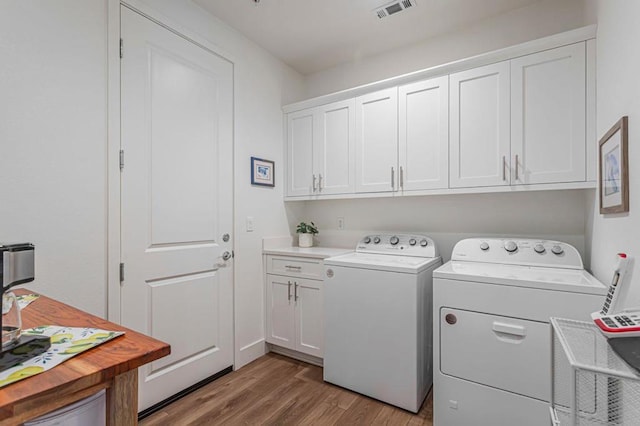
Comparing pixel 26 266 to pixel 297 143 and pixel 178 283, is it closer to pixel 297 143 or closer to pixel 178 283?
pixel 178 283

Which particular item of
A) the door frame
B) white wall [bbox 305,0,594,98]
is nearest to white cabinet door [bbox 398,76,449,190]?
white wall [bbox 305,0,594,98]

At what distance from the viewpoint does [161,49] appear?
1946mm

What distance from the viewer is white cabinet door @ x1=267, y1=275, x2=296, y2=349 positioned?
2.57 m

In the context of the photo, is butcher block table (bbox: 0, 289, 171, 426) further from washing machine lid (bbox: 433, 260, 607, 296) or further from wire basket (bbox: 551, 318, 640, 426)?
washing machine lid (bbox: 433, 260, 607, 296)

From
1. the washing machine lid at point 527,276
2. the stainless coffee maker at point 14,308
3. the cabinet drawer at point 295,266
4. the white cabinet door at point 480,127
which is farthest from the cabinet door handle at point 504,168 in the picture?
the stainless coffee maker at point 14,308

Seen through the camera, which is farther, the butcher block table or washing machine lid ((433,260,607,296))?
washing machine lid ((433,260,607,296))

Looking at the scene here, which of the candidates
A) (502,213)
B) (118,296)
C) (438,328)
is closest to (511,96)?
(502,213)

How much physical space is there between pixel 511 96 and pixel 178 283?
245 centimetres

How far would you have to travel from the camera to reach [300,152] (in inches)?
112

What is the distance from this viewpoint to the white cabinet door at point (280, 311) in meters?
2.57

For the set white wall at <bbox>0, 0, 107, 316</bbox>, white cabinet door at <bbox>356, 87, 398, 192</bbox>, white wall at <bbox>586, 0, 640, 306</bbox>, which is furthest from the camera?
white cabinet door at <bbox>356, 87, 398, 192</bbox>

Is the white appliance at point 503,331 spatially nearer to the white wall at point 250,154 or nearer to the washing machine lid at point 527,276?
the washing machine lid at point 527,276

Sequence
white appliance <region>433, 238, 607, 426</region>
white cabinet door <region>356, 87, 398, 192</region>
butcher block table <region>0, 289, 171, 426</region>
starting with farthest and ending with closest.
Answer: white cabinet door <region>356, 87, 398, 192</region>
white appliance <region>433, 238, 607, 426</region>
butcher block table <region>0, 289, 171, 426</region>

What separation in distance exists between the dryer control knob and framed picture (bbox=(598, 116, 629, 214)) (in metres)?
0.53
